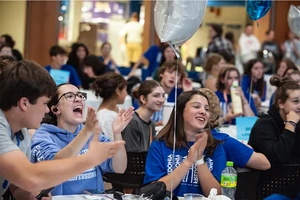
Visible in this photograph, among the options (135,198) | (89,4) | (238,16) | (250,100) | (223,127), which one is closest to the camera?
(135,198)

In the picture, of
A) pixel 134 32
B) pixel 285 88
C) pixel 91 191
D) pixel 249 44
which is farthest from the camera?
pixel 249 44

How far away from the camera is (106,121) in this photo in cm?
573

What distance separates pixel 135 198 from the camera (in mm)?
3359

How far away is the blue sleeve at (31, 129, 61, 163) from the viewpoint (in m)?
3.67

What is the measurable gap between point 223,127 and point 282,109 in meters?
1.92

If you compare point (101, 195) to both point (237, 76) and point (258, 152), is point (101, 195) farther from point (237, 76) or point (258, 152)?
point (237, 76)

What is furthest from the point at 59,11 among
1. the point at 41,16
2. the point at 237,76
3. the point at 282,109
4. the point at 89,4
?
the point at 282,109

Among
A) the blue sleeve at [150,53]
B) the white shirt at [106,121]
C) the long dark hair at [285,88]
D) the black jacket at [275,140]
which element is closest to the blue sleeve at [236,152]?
→ the black jacket at [275,140]

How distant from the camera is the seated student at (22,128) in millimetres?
2523

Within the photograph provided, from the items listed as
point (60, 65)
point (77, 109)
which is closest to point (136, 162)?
point (77, 109)

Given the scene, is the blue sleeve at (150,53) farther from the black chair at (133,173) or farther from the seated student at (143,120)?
the black chair at (133,173)

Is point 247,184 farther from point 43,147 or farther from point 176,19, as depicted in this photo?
point 43,147

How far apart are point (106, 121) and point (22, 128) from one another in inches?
109

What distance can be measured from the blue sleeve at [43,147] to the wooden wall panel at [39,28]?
992 cm
